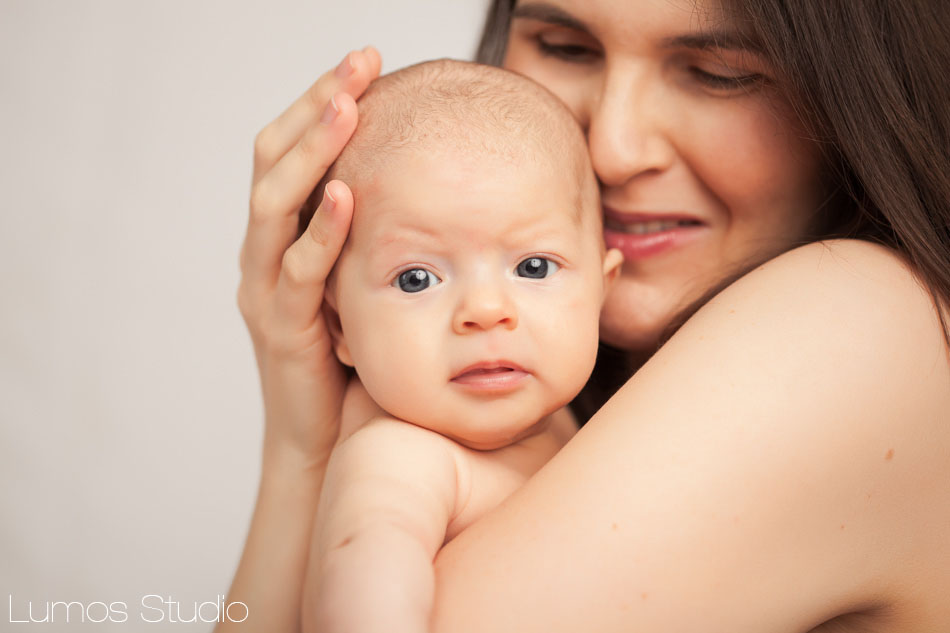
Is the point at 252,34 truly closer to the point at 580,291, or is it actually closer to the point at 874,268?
the point at 580,291

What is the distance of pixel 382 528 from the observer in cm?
123

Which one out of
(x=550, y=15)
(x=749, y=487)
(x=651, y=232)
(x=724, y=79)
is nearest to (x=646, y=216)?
(x=651, y=232)

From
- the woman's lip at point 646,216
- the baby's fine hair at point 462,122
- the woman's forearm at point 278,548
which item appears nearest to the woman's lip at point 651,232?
the woman's lip at point 646,216

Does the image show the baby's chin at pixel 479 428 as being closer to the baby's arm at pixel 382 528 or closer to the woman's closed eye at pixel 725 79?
the baby's arm at pixel 382 528

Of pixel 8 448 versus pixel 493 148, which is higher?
pixel 493 148

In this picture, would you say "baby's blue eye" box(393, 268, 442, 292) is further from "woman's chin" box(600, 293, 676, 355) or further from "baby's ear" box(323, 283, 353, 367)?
"woman's chin" box(600, 293, 676, 355)

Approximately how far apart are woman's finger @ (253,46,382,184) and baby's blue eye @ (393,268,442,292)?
0.43 m

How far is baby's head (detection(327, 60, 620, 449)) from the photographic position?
57.8 inches

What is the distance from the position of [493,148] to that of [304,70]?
89.8 inches

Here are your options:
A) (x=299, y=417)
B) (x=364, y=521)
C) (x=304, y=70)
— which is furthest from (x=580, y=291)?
(x=304, y=70)

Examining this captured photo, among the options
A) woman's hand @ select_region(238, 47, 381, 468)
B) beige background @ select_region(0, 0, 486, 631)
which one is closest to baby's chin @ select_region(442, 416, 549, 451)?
woman's hand @ select_region(238, 47, 381, 468)

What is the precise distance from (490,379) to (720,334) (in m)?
0.35

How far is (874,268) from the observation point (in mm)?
1422


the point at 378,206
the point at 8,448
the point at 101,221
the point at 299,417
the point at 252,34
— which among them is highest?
the point at 378,206
